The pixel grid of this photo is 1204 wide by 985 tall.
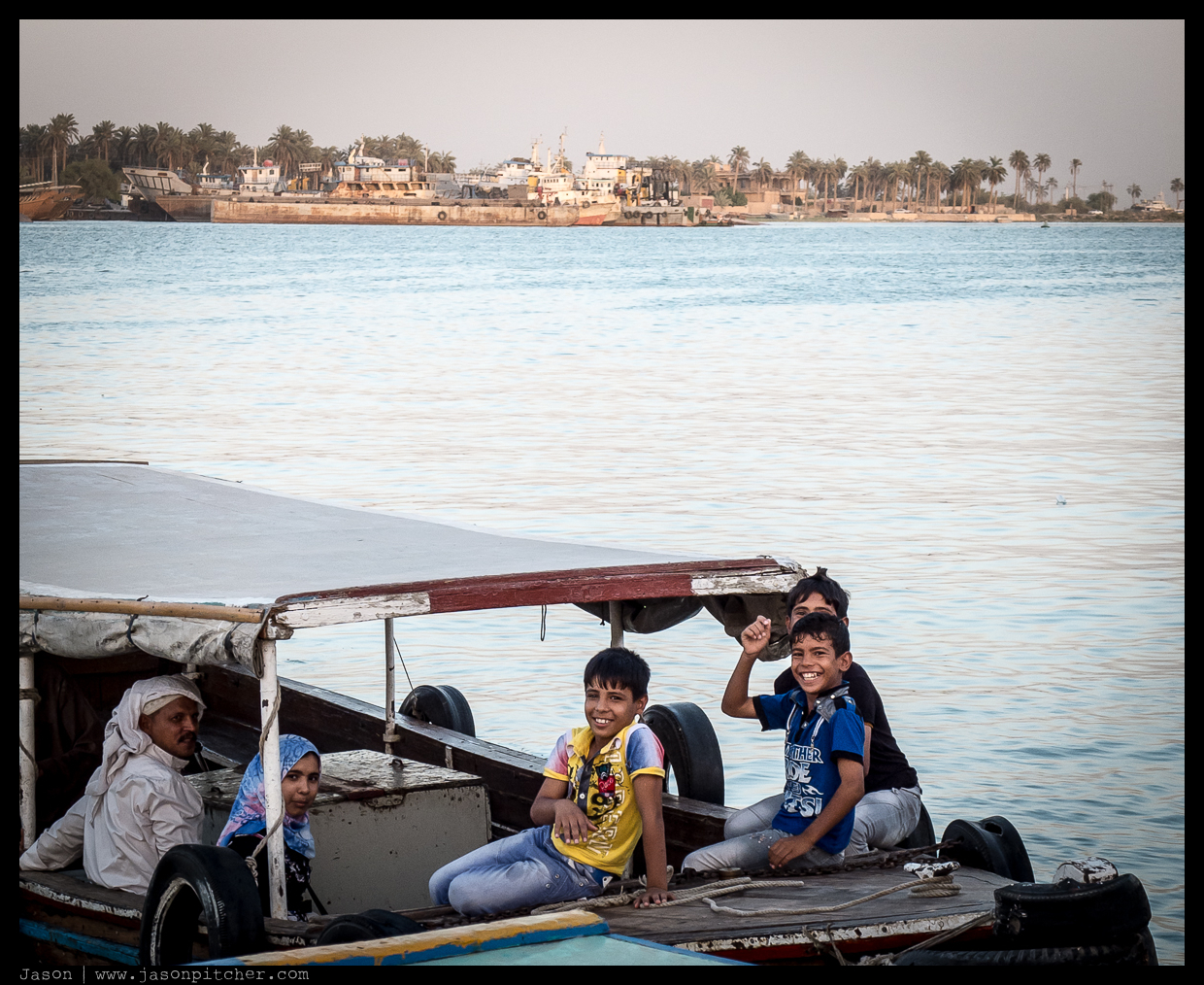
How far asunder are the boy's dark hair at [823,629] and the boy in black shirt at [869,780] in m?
0.20

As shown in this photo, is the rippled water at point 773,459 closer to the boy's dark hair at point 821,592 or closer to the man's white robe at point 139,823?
the boy's dark hair at point 821,592

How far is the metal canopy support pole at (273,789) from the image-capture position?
460cm

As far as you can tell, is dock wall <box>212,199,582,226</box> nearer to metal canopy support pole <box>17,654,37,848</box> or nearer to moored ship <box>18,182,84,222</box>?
moored ship <box>18,182,84,222</box>

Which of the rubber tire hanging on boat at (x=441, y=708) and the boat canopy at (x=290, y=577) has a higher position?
the boat canopy at (x=290, y=577)

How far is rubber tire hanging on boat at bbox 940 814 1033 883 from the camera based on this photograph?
16.9 ft

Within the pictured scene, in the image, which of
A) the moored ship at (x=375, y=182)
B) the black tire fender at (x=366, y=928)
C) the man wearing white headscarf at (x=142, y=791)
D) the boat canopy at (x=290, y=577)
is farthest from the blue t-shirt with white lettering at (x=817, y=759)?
the moored ship at (x=375, y=182)

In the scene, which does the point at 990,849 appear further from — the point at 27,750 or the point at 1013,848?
the point at 27,750

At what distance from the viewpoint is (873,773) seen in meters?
5.36

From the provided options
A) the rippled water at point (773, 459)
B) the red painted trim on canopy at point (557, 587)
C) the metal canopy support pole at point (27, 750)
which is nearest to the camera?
the red painted trim on canopy at point (557, 587)

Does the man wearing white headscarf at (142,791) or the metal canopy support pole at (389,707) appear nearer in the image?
the man wearing white headscarf at (142,791)

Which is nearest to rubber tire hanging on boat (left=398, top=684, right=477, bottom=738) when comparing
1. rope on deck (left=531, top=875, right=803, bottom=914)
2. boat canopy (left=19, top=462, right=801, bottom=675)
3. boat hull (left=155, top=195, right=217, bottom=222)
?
boat canopy (left=19, top=462, right=801, bottom=675)
